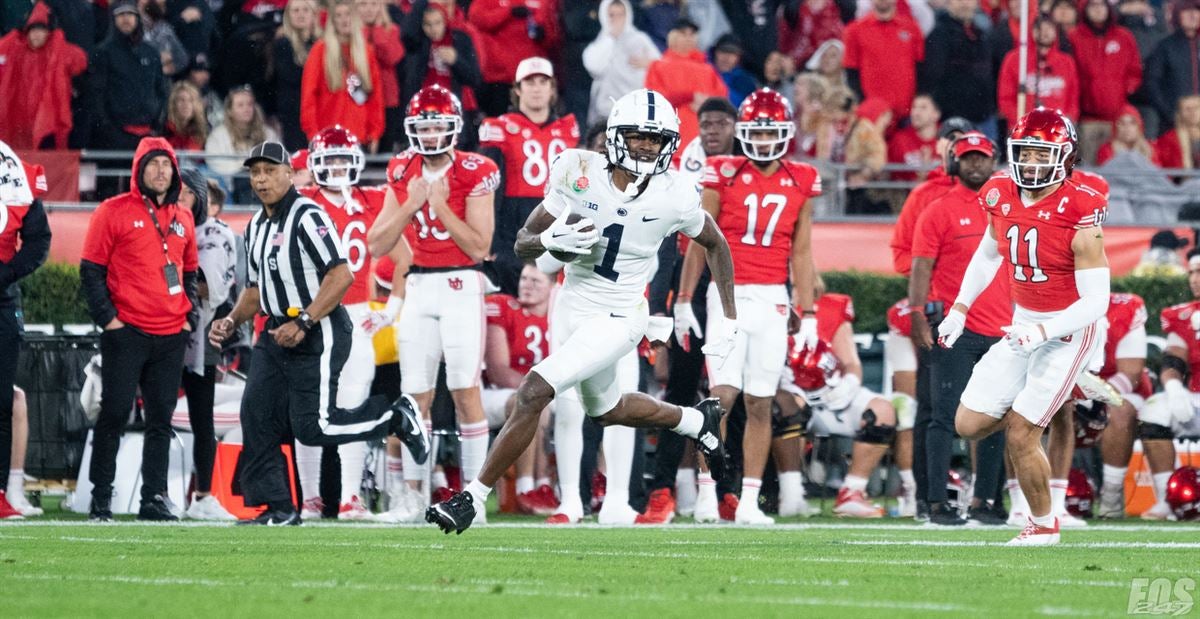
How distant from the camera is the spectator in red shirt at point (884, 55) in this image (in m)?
15.6

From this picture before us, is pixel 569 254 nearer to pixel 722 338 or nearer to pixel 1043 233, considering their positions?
pixel 722 338

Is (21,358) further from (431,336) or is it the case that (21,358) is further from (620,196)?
(620,196)

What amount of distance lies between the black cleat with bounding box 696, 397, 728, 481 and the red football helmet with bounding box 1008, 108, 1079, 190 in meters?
1.78

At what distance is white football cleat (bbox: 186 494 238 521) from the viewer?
10.8 meters

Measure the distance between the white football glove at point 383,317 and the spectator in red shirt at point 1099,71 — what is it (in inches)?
290

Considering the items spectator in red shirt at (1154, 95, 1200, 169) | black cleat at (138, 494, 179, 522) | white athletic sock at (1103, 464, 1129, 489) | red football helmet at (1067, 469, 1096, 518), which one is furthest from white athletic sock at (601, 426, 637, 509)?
spectator in red shirt at (1154, 95, 1200, 169)

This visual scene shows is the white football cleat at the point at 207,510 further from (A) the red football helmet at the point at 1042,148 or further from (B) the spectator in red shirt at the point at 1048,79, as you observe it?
(B) the spectator in red shirt at the point at 1048,79

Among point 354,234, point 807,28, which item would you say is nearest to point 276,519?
point 354,234

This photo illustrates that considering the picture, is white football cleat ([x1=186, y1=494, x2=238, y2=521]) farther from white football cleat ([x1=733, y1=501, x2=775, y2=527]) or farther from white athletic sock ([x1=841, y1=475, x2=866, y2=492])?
white athletic sock ([x1=841, y1=475, x2=866, y2=492])

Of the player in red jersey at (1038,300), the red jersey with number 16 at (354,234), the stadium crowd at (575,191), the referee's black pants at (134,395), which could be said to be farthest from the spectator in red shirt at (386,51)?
the player in red jersey at (1038,300)

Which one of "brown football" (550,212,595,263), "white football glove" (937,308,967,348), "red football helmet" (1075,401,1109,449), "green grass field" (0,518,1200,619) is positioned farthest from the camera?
"red football helmet" (1075,401,1109,449)

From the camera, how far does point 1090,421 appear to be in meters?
11.6

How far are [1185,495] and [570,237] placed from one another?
220 inches

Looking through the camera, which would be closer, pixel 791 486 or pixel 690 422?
pixel 690 422
